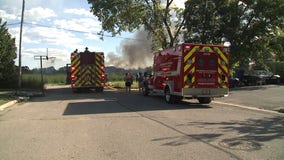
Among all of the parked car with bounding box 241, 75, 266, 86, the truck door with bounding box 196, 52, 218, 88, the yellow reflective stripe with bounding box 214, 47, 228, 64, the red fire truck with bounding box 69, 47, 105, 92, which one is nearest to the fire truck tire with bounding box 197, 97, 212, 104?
the truck door with bounding box 196, 52, 218, 88

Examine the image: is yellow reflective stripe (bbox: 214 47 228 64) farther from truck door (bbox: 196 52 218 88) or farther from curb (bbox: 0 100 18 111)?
curb (bbox: 0 100 18 111)

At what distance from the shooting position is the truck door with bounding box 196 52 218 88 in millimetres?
17516

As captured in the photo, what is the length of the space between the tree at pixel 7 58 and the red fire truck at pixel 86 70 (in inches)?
275

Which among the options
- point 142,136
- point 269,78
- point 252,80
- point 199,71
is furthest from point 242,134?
point 269,78

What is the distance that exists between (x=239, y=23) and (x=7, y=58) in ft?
67.6

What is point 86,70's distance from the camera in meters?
27.9

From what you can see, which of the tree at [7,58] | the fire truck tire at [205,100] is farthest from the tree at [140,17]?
the fire truck tire at [205,100]

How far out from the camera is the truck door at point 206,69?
17.5 m

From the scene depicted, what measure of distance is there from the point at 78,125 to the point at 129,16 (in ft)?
80.0

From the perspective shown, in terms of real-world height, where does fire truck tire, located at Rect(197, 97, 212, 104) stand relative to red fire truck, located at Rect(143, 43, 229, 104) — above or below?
below

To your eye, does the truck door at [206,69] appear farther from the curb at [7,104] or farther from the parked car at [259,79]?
the parked car at [259,79]

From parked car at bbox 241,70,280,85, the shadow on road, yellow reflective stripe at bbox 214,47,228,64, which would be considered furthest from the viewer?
parked car at bbox 241,70,280,85

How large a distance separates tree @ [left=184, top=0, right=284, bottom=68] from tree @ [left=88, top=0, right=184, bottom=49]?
5.85 feet

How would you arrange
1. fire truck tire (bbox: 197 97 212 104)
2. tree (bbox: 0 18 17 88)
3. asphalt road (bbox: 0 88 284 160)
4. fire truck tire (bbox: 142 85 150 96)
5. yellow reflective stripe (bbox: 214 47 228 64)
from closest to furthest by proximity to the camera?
asphalt road (bbox: 0 88 284 160), yellow reflective stripe (bbox: 214 47 228 64), fire truck tire (bbox: 197 97 212 104), fire truck tire (bbox: 142 85 150 96), tree (bbox: 0 18 17 88)
